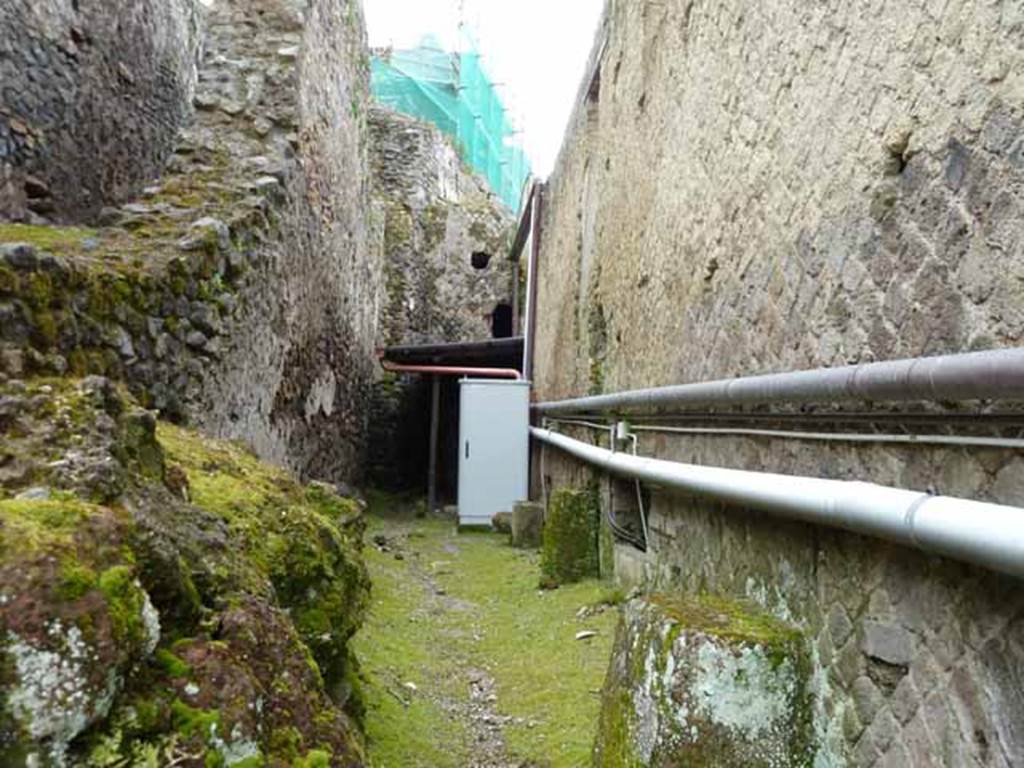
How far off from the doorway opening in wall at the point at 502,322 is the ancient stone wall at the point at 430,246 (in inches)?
6.6

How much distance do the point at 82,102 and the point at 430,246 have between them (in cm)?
956

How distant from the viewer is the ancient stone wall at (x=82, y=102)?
15.1 ft

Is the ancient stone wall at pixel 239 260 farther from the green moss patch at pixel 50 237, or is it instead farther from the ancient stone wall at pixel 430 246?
the ancient stone wall at pixel 430 246

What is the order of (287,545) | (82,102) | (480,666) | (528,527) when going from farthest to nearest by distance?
(528,527)
(82,102)
(480,666)
(287,545)

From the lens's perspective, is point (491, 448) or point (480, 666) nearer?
point (480, 666)

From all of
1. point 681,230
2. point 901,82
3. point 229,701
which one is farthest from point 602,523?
point 229,701

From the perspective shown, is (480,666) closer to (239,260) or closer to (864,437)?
(239,260)

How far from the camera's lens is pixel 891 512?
68.9 inches

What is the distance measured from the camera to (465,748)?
3037 mm

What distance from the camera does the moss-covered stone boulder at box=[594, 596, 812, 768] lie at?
2.21 metres

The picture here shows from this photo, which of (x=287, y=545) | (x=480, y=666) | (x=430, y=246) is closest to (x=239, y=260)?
(x=287, y=545)

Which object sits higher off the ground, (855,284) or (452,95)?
(452,95)

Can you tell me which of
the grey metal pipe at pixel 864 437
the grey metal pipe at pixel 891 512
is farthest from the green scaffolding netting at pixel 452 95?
the grey metal pipe at pixel 891 512

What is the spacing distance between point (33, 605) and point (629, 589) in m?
4.07
